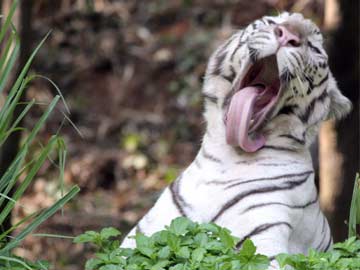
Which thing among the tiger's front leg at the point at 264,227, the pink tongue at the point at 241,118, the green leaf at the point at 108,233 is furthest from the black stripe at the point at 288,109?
the green leaf at the point at 108,233

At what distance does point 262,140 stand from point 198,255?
47.1 inches

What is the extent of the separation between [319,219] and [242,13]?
22.9ft

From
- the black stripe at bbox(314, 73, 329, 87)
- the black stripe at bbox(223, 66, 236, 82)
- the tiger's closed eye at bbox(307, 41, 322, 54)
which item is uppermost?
the tiger's closed eye at bbox(307, 41, 322, 54)

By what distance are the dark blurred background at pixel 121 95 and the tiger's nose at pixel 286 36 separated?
3.61 meters

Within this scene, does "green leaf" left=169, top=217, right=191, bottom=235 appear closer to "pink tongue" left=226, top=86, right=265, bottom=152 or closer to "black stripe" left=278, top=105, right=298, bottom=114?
"pink tongue" left=226, top=86, right=265, bottom=152

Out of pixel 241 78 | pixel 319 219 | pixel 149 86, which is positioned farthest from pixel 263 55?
pixel 149 86

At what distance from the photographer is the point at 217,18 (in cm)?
1091

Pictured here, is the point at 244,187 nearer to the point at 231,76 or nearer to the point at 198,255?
the point at 231,76

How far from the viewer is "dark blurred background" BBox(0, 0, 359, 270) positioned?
878cm

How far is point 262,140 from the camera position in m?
4.03

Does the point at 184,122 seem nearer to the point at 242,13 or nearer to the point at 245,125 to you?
the point at 242,13

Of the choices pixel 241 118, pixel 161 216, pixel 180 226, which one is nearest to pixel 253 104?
pixel 241 118

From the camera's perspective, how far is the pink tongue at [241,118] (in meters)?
3.90

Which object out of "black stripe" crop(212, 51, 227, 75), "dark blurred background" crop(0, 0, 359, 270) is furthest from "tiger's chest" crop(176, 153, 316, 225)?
"dark blurred background" crop(0, 0, 359, 270)
